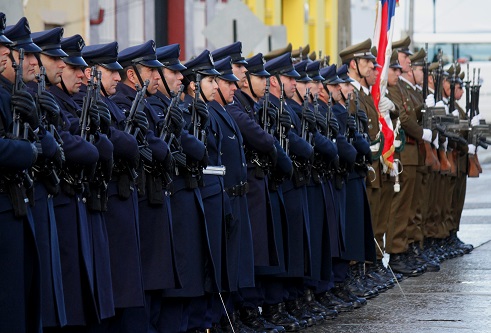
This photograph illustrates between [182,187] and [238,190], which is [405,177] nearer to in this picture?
[238,190]

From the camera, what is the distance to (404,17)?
43594 millimetres

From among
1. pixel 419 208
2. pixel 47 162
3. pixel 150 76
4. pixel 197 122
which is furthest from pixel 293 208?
pixel 419 208

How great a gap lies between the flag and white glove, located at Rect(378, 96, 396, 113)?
0.15ft

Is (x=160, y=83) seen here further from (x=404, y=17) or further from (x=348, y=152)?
(x=404, y=17)

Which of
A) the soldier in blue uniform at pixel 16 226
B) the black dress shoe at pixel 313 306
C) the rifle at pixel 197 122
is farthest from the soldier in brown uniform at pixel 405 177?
the soldier in blue uniform at pixel 16 226

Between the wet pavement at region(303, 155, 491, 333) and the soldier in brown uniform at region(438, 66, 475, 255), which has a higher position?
the soldier in brown uniform at region(438, 66, 475, 255)

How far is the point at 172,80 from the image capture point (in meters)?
9.66

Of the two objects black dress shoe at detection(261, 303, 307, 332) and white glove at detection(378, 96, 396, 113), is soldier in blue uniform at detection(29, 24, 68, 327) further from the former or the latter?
white glove at detection(378, 96, 396, 113)

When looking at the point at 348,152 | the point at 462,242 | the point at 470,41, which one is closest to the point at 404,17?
the point at 470,41

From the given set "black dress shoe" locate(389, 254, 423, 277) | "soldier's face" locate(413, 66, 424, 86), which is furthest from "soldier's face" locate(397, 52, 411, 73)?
"black dress shoe" locate(389, 254, 423, 277)

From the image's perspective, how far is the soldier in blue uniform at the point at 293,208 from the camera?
11.2 m

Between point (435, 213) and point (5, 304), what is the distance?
950 centimetres

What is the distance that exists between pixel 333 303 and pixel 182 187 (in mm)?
2935

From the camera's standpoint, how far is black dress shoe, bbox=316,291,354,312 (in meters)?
12.0
